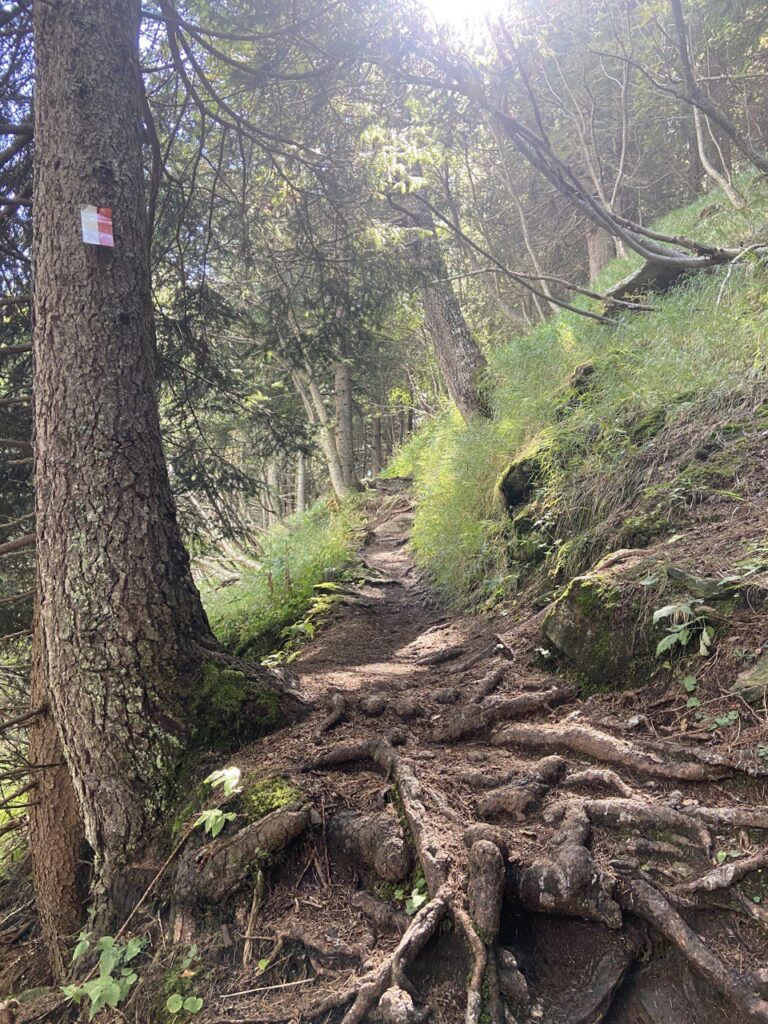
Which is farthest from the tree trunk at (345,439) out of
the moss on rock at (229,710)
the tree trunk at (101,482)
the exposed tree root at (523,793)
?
the exposed tree root at (523,793)

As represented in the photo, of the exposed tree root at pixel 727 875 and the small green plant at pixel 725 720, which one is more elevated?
the small green plant at pixel 725 720

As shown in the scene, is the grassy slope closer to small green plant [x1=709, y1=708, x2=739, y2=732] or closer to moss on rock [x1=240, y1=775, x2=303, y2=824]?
small green plant [x1=709, y1=708, x2=739, y2=732]

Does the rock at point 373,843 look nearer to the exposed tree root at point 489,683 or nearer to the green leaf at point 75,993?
the green leaf at point 75,993

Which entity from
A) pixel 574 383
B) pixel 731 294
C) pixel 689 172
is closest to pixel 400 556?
pixel 574 383

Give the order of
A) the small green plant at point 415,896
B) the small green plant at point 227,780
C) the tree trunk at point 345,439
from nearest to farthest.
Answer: the small green plant at point 415,896
the small green plant at point 227,780
the tree trunk at point 345,439

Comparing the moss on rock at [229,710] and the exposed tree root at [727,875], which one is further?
the moss on rock at [229,710]

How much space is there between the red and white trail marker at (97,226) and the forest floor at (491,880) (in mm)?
2842

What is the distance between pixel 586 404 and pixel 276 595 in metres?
4.10

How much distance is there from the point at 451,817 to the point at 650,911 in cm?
73

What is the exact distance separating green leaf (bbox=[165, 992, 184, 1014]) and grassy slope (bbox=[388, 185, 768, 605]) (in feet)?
10.2

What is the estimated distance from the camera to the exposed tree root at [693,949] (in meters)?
1.35

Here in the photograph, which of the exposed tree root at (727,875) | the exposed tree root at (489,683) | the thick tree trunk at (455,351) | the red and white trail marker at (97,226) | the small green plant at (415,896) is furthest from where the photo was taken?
the thick tree trunk at (455,351)

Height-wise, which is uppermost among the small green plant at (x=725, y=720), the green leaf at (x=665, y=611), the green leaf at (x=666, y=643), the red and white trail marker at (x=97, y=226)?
the red and white trail marker at (x=97, y=226)

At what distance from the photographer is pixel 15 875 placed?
4.11 m
